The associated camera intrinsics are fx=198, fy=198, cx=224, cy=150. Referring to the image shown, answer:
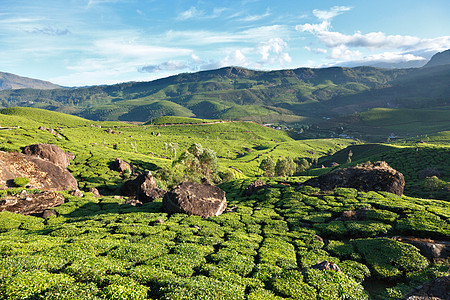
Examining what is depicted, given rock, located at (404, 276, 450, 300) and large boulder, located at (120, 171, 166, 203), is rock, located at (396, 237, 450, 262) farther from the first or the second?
large boulder, located at (120, 171, 166, 203)

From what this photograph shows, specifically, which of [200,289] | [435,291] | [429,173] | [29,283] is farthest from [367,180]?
[29,283]

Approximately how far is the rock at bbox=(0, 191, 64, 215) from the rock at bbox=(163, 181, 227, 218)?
74.6ft

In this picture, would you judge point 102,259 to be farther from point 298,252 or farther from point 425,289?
point 425,289

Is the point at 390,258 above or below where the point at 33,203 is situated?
below

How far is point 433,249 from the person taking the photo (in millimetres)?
20781

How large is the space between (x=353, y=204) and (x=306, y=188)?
37.0 feet

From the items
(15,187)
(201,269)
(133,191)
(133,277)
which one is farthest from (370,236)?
(15,187)

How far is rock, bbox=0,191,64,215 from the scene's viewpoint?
3437 cm

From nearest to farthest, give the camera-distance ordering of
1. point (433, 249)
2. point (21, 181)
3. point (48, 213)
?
1. point (433, 249)
2. point (48, 213)
3. point (21, 181)

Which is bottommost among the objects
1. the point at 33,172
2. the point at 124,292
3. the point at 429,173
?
the point at 429,173

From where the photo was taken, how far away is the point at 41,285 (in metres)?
12.2

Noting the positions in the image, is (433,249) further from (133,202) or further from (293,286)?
(133,202)

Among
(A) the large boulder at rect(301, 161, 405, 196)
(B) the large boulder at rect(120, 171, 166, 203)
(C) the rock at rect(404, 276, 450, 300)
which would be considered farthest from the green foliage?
(B) the large boulder at rect(120, 171, 166, 203)

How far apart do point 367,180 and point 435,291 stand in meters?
34.7
